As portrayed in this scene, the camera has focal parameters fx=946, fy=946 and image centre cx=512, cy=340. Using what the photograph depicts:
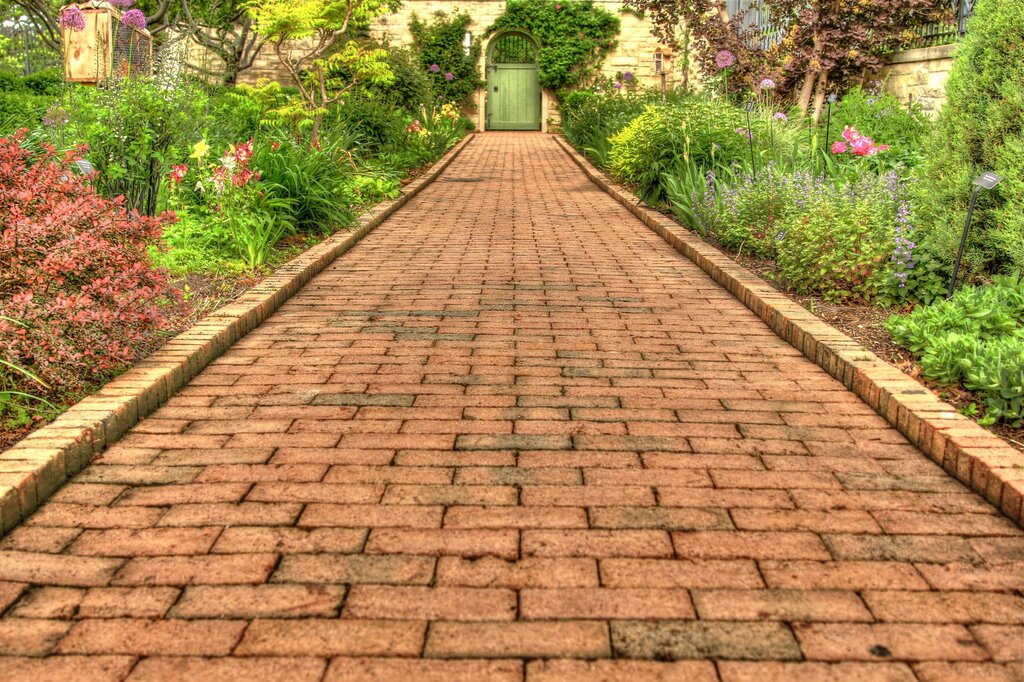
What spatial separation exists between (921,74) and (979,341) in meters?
10.9

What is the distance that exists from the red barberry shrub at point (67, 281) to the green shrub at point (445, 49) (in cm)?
2230

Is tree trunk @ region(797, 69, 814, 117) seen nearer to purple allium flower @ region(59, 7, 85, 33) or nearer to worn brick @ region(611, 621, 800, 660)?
purple allium flower @ region(59, 7, 85, 33)

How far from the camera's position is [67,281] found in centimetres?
414

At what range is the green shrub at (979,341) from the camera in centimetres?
371

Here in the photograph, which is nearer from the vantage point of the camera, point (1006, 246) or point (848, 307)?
point (1006, 246)

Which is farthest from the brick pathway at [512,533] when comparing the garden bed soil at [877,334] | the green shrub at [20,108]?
the green shrub at [20,108]

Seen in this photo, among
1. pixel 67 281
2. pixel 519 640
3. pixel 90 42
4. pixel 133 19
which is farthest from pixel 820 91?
pixel 519 640

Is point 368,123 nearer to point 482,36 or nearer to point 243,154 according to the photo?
point 243,154

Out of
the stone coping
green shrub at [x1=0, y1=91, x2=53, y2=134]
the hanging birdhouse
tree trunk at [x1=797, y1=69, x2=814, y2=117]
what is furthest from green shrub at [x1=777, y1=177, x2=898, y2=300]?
tree trunk at [x1=797, y1=69, x2=814, y2=117]

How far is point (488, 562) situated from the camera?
2721 mm

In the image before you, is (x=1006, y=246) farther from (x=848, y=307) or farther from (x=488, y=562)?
(x=488, y=562)

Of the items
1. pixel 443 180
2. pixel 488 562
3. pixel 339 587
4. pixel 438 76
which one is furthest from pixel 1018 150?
pixel 438 76

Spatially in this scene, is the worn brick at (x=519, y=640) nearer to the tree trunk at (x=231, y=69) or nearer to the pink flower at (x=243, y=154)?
the pink flower at (x=243, y=154)

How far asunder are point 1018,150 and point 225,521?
412 cm
